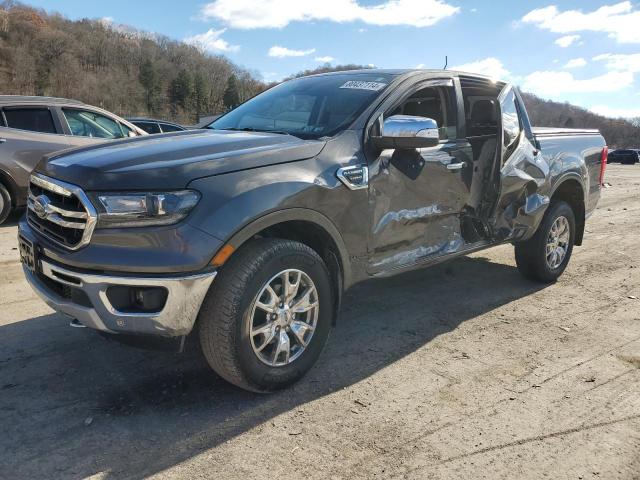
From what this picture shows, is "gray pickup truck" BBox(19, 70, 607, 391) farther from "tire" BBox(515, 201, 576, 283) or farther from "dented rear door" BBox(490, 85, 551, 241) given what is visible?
"tire" BBox(515, 201, 576, 283)

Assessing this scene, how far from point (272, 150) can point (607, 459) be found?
224 centimetres

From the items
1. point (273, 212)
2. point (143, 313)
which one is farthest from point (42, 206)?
point (273, 212)

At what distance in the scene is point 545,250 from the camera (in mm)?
5148

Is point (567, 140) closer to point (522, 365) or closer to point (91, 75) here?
point (522, 365)

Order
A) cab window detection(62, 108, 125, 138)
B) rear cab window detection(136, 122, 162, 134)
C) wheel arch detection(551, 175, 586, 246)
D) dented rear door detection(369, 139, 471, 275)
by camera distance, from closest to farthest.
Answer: dented rear door detection(369, 139, 471, 275) < wheel arch detection(551, 175, 586, 246) < cab window detection(62, 108, 125, 138) < rear cab window detection(136, 122, 162, 134)

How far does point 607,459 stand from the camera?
2.55 m

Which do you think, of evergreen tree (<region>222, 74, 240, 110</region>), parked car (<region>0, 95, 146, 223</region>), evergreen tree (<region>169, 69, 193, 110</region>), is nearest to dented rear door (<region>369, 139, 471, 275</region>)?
parked car (<region>0, 95, 146, 223</region>)

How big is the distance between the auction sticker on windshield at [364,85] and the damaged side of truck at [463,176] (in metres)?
0.15

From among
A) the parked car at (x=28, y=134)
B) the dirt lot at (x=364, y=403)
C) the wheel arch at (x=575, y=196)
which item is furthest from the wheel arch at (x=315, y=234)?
the parked car at (x=28, y=134)

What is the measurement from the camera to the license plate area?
298cm

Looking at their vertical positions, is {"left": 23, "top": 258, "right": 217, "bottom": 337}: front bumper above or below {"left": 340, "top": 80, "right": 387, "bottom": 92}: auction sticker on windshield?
below

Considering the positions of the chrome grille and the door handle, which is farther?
the door handle

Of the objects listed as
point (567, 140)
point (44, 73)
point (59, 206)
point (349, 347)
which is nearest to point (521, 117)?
point (567, 140)

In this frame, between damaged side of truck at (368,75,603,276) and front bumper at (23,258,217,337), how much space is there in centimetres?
125
